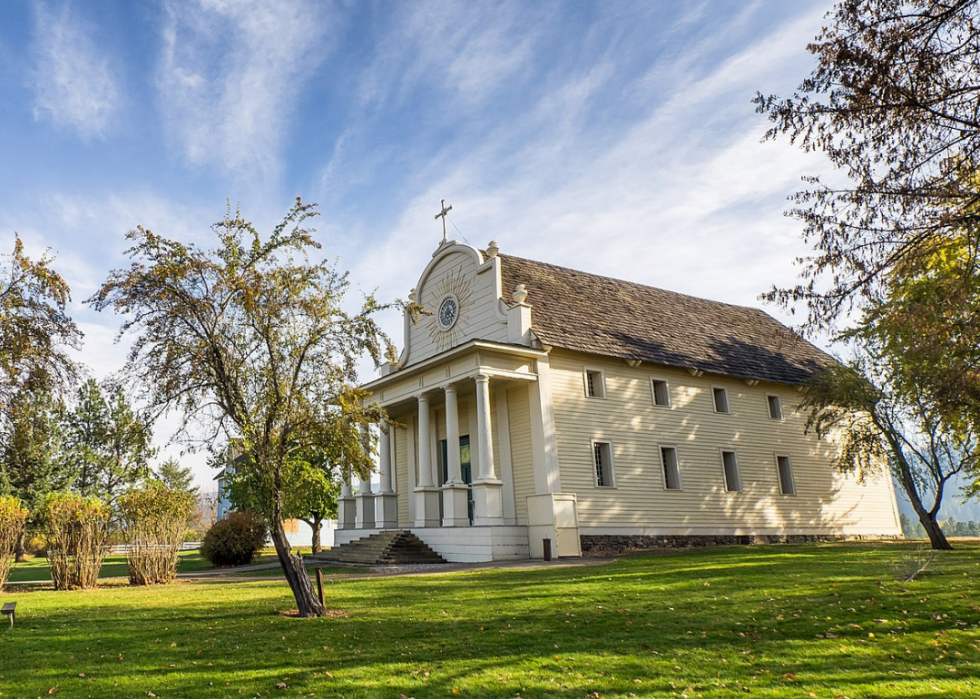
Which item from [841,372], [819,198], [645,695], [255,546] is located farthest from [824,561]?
[255,546]

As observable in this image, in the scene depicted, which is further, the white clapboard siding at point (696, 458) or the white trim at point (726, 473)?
the white trim at point (726, 473)

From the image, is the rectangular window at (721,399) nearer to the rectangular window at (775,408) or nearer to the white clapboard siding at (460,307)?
the rectangular window at (775,408)

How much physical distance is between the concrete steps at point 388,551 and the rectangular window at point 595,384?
23.7 ft

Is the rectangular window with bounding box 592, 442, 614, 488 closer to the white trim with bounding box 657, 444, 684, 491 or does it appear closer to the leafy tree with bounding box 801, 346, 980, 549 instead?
the white trim with bounding box 657, 444, 684, 491

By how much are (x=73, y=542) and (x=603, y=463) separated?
14866 mm

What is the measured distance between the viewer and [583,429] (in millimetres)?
22297

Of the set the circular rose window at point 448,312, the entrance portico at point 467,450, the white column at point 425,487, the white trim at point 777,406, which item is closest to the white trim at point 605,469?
the entrance portico at point 467,450

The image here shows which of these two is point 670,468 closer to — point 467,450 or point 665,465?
point 665,465

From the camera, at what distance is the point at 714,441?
25.5 metres

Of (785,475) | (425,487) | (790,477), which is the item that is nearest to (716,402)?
(785,475)

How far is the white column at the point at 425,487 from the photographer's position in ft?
73.2

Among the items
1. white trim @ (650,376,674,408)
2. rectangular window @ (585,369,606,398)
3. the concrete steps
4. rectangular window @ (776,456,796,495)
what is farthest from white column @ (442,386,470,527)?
rectangular window @ (776,456,796,495)

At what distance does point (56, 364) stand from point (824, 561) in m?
18.2

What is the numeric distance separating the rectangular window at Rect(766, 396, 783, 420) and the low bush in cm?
2358
